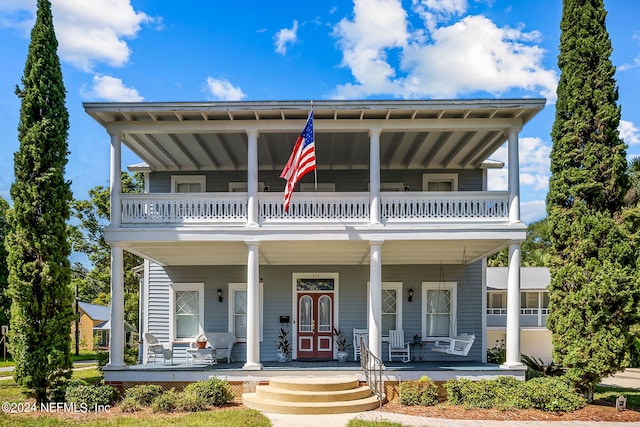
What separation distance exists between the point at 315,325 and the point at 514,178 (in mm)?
6955

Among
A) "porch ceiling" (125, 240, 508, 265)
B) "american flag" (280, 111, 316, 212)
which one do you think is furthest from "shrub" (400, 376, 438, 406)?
"american flag" (280, 111, 316, 212)

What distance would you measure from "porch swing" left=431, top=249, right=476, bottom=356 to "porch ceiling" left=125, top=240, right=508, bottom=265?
0.66 m

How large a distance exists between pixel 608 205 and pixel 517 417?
5020 mm

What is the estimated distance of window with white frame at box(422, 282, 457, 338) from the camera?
1592 cm

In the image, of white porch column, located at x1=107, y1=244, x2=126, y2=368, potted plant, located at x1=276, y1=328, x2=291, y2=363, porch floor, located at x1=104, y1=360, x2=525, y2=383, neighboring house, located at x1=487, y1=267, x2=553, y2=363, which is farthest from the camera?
neighboring house, located at x1=487, y1=267, x2=553, y2=363

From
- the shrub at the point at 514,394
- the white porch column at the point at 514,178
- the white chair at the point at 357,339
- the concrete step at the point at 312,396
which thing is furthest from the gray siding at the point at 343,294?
the shrub at the point at 514,394

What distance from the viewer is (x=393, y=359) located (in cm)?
1494

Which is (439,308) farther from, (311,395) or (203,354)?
(203,354)

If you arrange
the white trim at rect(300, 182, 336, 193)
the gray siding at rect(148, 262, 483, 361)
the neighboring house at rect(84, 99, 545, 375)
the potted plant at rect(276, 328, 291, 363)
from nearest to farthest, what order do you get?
the neighboring house at rect(84, 99, 545, 375), the potted plant at rect(276, 328, 291, 363), the gray siding at rect(148, 262, 483, 361), the white trim at rect(300, 182, 336, 193)

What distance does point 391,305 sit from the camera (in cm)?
1606

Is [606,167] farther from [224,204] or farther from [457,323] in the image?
[224,204]

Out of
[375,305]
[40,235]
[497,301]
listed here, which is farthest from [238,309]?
[497,301]

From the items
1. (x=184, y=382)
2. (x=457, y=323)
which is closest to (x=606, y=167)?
(x=457, y=323)

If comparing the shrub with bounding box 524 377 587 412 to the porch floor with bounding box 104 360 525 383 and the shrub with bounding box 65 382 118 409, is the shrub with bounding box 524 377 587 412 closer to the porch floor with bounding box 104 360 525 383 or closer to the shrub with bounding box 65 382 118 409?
the porch floor with bounding box 104 360 525 383
